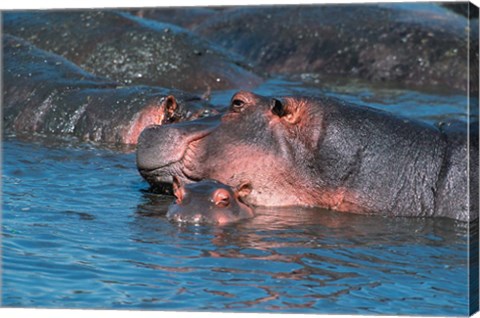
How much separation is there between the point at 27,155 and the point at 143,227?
2.88 metres

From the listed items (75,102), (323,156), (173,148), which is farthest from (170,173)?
(75,102)

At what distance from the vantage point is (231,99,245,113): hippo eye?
891 cm

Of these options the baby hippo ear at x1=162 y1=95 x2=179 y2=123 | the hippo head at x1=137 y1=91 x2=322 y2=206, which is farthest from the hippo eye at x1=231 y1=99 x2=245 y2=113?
the baby hippo ear at x1=162 y1=95 x2=179 y2=123

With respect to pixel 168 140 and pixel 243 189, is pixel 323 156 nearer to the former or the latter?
pixel 243 189

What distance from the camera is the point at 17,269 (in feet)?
23.6

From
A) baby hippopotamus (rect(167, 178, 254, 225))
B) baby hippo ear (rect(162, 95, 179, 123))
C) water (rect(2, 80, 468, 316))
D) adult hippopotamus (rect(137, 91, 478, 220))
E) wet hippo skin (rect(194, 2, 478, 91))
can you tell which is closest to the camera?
water (rect(2, 80, 468, 316))

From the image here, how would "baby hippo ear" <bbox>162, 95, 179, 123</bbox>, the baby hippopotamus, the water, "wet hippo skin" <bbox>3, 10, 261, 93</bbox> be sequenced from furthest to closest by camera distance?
"wet hippo skin" <bbox>3, 10, 261, 93</bbox> < "baby hippo ear" <bbox>162, 95, 179, 123</bbox> < the baby hippopotamus < the water

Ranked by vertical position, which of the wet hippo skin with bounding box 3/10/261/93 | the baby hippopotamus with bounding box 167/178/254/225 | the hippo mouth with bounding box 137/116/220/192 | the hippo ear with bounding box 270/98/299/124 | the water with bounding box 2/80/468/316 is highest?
the wet hippo skin with bounding box 3/10/261/93

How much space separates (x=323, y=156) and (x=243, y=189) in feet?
2.04

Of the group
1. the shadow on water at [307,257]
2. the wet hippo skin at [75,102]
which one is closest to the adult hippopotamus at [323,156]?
the shadow on water at [307,257]

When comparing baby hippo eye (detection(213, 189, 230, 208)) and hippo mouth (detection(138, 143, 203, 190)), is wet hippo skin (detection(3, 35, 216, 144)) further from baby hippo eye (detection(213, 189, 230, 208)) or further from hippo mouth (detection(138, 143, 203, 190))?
baby hippo eye (detection(213, 189, 230, 208))

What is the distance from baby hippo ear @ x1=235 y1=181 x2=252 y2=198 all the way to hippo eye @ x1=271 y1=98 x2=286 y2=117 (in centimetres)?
55

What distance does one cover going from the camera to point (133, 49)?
14.4 meters

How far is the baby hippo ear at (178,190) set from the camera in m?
8.48
